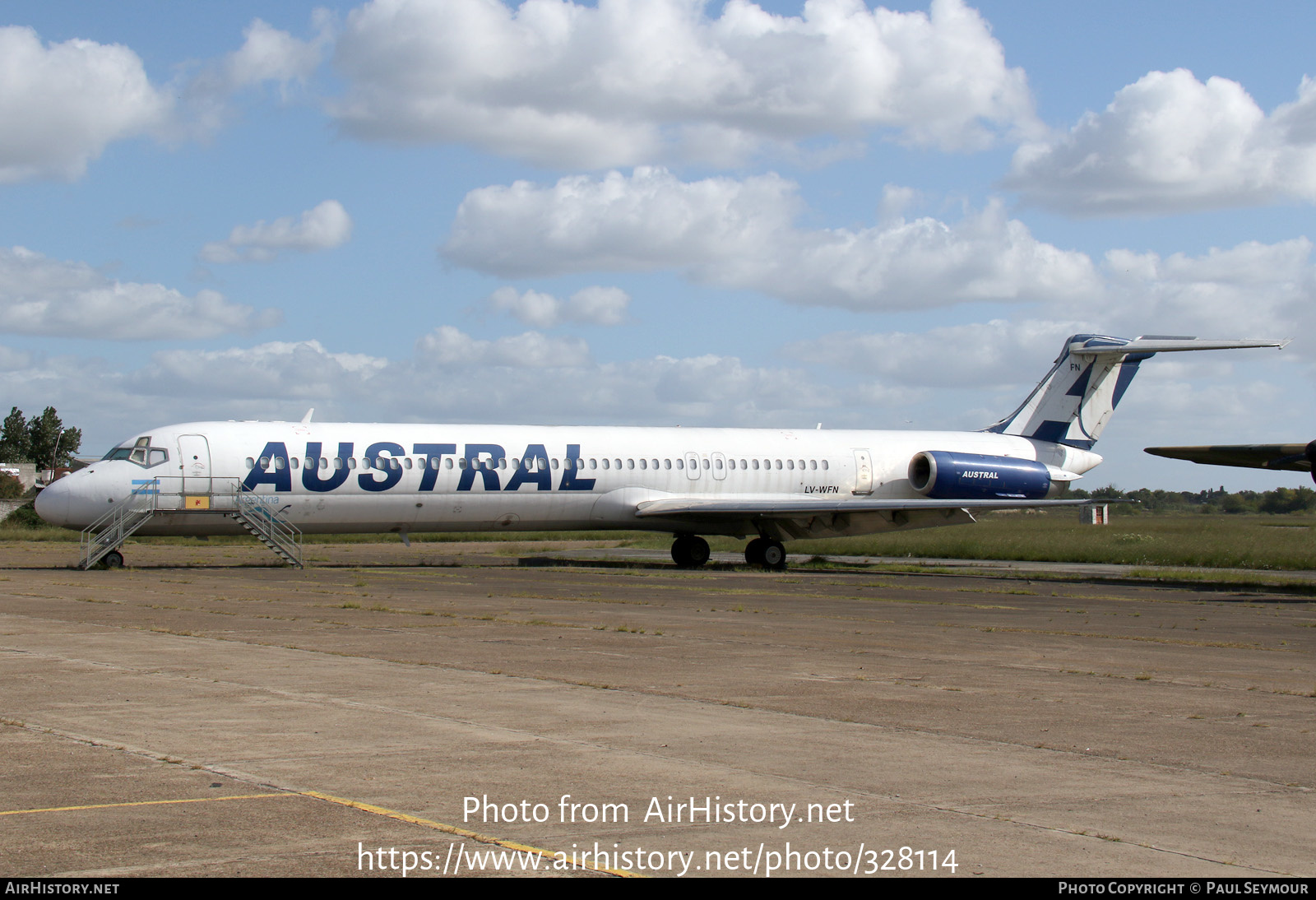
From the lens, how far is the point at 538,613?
1888 centimetres

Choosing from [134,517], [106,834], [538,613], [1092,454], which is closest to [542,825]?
[106,834]

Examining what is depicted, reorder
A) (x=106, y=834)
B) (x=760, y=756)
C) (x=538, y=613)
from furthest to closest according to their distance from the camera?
1. (x=538, y=613)
2. (x=760, y=756)
3. (x=106, y=834)

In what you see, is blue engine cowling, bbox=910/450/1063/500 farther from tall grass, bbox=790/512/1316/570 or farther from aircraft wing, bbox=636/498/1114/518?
tall grass, bbox=790/512/1316/570

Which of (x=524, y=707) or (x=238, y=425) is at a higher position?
(x=238, y=425)

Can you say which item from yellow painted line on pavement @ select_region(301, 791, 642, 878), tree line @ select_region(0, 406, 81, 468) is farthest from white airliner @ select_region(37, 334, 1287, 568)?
tree line @ select_region(0, 406, 81, 468)

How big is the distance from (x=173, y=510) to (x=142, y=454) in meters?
1.58

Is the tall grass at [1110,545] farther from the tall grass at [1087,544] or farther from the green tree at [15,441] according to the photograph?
the green tree at [15,441]

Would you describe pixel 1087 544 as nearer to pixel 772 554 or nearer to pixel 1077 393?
pixel 1077 393

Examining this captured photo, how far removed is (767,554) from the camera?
3372 cm

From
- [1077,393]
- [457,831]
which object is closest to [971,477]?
[1077,393]

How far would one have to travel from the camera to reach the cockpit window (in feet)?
94.3

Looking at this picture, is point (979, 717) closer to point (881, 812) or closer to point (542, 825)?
point (881, 812)

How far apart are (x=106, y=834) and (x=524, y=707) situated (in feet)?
14.6

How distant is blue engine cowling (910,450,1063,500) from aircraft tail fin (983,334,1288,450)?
8.45ft
